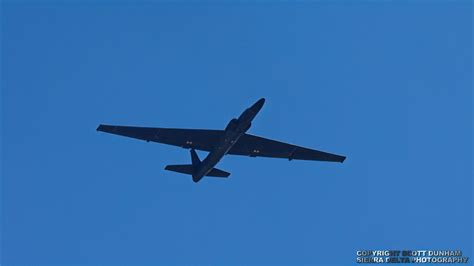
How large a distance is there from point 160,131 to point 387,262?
92.9 ft

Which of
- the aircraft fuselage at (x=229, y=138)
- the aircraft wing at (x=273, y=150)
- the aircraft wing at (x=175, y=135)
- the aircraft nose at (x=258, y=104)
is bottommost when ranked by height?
the aircraft fuselage at (x=229, y=138)

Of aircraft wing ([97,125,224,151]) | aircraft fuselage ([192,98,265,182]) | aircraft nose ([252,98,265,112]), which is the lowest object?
aircraft fuselage ([192,98,265,182])

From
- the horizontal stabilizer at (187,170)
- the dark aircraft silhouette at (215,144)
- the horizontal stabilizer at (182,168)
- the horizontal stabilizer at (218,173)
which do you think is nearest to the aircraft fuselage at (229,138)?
the dark aircraft silhouette at (215,144)

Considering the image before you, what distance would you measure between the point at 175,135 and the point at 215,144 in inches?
179

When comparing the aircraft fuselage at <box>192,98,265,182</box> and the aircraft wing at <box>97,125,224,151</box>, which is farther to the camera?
the aircraft wing at <box>97,125,224,151</box>

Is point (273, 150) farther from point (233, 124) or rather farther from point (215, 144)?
point (233, 124)

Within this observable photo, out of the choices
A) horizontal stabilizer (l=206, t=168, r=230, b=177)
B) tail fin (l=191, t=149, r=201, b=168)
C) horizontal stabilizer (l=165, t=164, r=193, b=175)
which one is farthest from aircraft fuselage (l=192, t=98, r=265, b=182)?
horizontal stabilizer (l=206, t=168, r=230, b=177)

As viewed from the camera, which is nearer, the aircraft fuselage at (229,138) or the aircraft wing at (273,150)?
the aircraft fuselage at (229,138)

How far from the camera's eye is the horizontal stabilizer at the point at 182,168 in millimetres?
79625

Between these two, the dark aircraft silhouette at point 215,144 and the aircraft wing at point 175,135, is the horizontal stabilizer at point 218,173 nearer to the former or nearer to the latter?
the dark aircraft silhouette at point 215,144

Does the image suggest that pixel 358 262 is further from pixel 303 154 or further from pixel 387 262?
pixel 303 154

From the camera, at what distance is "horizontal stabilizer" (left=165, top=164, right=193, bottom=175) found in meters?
79.6

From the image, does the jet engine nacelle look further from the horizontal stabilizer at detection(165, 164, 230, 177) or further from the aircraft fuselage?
the horizontal stabilizer at detection(165, 164, 230, 177)

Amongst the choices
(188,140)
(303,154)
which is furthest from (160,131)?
(303,154)
